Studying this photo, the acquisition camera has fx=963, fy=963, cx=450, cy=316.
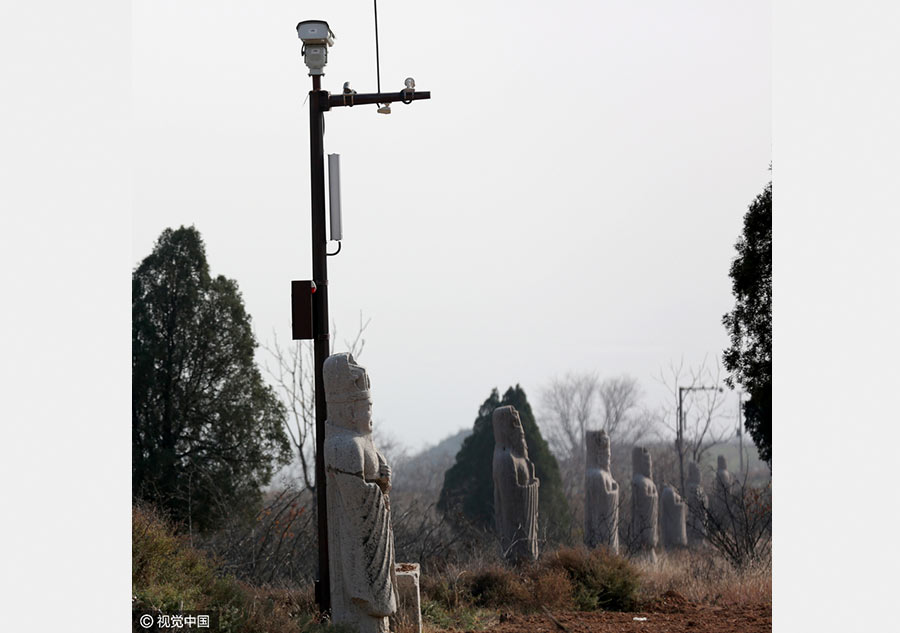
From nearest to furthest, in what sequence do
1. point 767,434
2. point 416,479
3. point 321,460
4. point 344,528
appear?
point 344,528 → point 321,460 → point 767,434 → point 416,479

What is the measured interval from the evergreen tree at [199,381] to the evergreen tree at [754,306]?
779 centimetres

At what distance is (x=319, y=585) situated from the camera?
9664mm

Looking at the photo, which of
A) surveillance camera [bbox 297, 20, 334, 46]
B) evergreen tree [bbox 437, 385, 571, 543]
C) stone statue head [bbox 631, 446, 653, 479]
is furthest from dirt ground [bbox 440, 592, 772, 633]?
evergreen tree [bbox 437, 385, 571, 543]

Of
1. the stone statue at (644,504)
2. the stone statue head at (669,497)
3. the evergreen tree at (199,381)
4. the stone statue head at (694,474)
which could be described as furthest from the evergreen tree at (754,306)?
the stone statue head at (694,474)

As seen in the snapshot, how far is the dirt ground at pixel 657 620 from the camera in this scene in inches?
425

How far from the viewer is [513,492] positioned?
14898 millimetres

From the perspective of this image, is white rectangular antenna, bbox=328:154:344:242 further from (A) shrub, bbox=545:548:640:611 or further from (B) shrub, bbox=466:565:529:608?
(A) shrub, bbox=545:548:640:611

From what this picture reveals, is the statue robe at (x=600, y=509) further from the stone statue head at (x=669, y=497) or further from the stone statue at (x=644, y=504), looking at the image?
the stone statue head at (x=669, y=497)

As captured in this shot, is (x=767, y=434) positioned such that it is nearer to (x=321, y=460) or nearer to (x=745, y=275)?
(x=745, y=275)

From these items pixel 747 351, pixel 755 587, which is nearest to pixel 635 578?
pixel 755 587

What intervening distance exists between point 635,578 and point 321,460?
213 inches

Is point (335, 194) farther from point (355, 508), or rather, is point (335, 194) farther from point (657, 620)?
point (657, 620)

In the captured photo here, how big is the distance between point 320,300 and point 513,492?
6.42 meters

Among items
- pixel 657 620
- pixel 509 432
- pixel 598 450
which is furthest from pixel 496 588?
pixel 598 450
